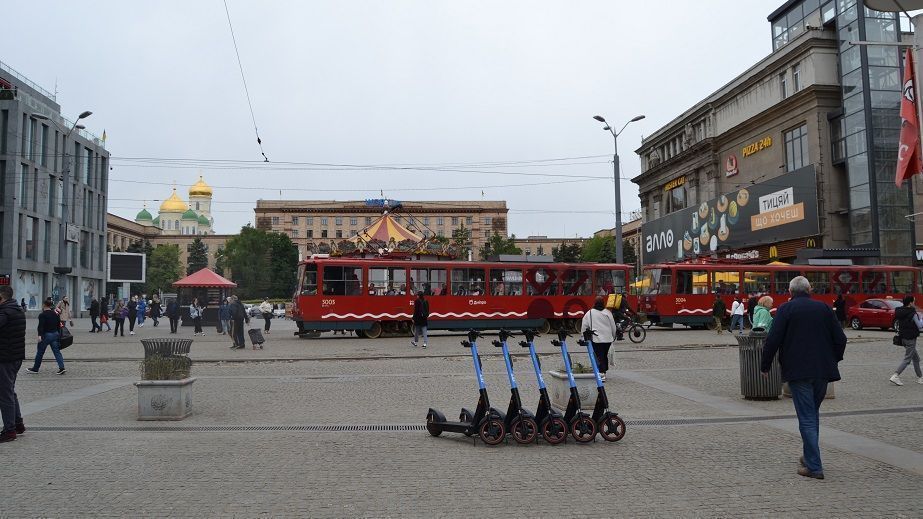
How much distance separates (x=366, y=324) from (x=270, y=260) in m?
80.0

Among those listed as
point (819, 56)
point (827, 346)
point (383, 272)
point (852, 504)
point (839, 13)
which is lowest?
point (852, 504)

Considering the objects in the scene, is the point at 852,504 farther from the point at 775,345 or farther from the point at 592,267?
the point at 592,267

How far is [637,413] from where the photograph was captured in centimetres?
1015

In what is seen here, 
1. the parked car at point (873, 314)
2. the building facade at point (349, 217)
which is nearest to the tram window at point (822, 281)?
the parked car at point (873, 314)

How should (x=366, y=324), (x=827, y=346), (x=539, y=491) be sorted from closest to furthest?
(x=539, y=491)
(x=827, y=346)
(x=366, y=324)

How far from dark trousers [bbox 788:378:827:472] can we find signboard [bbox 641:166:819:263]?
116ft

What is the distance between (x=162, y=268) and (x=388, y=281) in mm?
95637

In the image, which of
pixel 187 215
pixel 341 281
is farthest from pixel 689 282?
pixel 187 215

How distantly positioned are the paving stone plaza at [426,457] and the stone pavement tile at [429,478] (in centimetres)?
2

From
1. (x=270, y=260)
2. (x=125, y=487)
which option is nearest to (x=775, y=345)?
(x=125, y=487)

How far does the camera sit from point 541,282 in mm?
30844

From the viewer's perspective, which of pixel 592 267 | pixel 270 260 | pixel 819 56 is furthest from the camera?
pixel 270 260

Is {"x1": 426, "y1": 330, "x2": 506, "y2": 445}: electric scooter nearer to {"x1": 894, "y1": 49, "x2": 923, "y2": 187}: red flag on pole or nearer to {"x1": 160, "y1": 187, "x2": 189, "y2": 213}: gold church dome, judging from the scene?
{"x1": 894, "y1": 49, "x2": 923, "y2": 187}: red flag on pole

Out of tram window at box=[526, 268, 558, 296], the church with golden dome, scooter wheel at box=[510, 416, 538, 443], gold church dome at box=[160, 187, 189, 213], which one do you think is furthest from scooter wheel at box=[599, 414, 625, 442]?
gold church dome at box=[160, 187, 189, 213]
